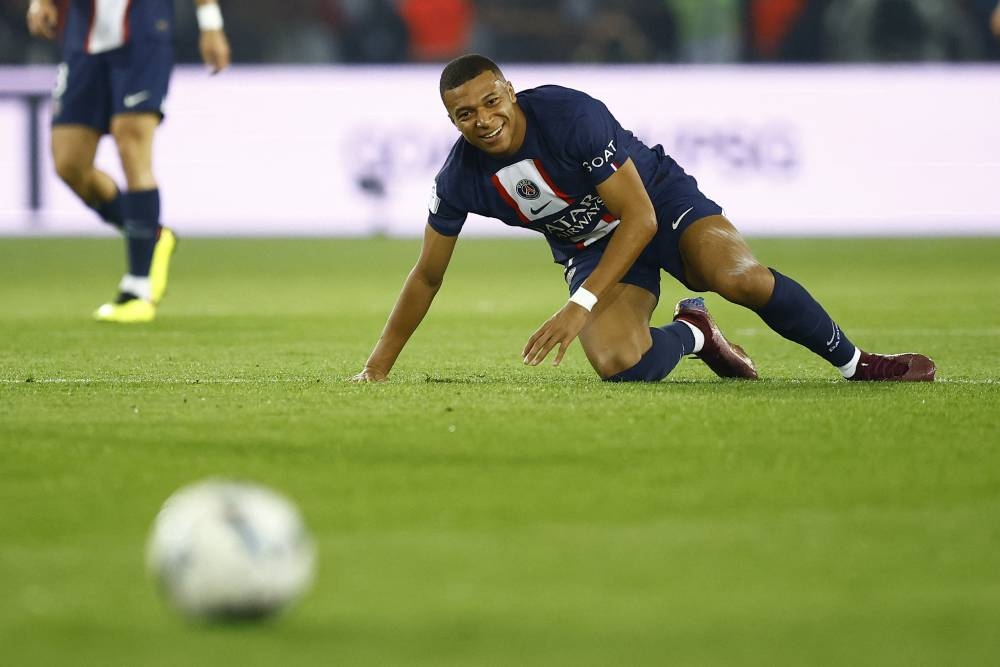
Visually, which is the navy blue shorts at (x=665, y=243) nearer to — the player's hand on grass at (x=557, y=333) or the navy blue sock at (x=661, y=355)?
the navy blue sock at (x=661, y=355)

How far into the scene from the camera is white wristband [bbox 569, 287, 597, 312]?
194 inches

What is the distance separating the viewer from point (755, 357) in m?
6.52

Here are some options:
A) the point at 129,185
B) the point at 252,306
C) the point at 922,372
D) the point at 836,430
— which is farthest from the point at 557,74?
the point at 836,430

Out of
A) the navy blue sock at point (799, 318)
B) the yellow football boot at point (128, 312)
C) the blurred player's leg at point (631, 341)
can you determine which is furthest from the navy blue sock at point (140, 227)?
the navy blue sock at point (799, 318)

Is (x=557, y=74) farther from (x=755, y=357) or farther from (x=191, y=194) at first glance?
(x=755, y=357)

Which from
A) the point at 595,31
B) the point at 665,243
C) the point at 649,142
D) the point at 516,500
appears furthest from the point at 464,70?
the point at 595,31

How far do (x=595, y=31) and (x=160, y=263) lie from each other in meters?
8.70

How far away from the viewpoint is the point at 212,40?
26.2 ft

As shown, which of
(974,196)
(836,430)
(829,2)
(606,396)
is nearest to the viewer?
(836,430)

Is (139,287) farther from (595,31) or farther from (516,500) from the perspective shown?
(595,31)

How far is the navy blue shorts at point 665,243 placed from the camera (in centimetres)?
560

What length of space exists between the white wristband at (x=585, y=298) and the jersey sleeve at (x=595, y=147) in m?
0.40

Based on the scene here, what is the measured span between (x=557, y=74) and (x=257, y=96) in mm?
2784

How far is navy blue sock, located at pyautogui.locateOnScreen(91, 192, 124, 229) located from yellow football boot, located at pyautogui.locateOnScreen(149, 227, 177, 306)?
0.32 meters
